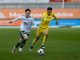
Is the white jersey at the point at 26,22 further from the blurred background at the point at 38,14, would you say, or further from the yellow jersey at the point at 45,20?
the blurred background at the point at 38,14

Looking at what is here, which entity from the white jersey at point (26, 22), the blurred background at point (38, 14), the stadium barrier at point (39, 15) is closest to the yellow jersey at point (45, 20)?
the white jersey at point (26, 22)

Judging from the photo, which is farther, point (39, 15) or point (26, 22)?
point (39, 15)

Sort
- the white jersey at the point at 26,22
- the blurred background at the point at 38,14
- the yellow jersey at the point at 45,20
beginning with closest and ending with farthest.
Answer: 1. the white jersey at the point at 26,22
2. the yellow jersey at the point at 45,20
3. the blurred background at the point at 38,14

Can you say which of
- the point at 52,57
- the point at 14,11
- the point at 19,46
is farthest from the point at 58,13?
the point at 52,57

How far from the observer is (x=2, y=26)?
149 ft

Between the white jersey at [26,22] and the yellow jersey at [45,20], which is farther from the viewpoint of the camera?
the yellow jersey at [45,20]

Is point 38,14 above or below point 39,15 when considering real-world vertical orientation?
above

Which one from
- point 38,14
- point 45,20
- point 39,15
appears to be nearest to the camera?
point 45,20

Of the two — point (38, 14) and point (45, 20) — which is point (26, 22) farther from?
point (38, 14)

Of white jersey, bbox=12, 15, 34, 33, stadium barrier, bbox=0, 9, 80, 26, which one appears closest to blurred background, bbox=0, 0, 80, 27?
stadium barrier, bbox=0, 9, 80, 26

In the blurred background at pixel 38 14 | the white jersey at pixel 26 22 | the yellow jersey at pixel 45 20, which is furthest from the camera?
the blurred background at pixel 38 14

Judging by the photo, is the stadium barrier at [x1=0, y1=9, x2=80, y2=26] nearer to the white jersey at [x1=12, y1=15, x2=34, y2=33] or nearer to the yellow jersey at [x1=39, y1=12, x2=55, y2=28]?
the yellow jersey at [x1=39, y1=12, x2=55, y2=28]

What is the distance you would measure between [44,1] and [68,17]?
427 inches

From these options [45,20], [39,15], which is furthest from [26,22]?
[39,15]
